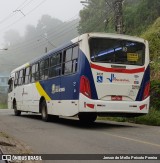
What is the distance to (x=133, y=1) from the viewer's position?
188 feet

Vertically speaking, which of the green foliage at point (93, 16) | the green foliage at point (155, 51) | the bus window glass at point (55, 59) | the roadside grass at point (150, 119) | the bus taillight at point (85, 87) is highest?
the green foliage at point (93, 16)

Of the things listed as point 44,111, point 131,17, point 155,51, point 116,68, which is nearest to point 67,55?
point 116,68

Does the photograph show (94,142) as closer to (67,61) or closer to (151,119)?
(67,61)

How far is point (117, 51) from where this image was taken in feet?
46.5

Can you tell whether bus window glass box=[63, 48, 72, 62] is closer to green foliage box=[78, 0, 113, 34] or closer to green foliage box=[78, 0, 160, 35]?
green foliage box=[78, 0, 160, 35]

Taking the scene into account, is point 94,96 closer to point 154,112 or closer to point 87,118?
point 87,118

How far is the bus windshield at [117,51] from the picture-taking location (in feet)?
45.6

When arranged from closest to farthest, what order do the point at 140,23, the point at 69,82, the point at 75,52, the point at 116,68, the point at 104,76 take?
1. the point at 104,76
2. the point at 116,68
3. the point at 75,52
4. the point at 69,82
5. the point at 140,23

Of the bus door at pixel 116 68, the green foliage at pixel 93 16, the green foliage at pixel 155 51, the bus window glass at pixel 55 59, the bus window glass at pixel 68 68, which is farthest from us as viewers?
the green foliage at pixel 93 16

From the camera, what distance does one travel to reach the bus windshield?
1390 cm

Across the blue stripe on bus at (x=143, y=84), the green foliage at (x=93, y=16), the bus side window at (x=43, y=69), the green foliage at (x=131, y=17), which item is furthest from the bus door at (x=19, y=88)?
the green foliage at (x=93, y=16)

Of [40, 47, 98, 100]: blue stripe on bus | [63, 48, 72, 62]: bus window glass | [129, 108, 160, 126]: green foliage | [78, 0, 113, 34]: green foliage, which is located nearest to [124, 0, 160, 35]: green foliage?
[78, 0, 113, 34]: green foliage

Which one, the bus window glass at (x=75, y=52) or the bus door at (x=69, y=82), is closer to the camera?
the bus door at (x=69, y=82)

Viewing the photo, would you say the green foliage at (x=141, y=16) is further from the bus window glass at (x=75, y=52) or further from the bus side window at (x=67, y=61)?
the bus window glass at (x=75, y=52)
